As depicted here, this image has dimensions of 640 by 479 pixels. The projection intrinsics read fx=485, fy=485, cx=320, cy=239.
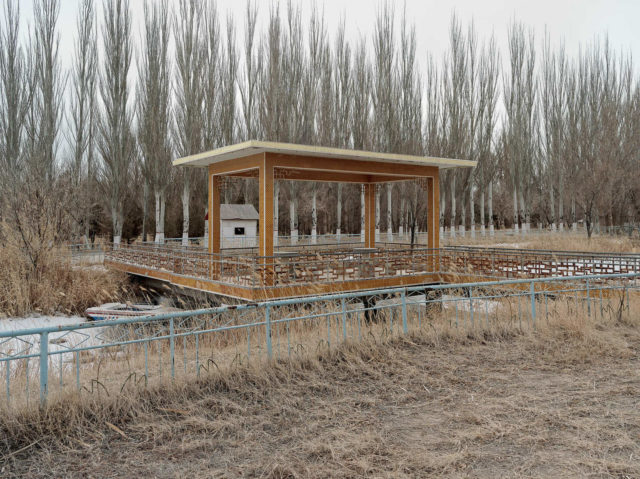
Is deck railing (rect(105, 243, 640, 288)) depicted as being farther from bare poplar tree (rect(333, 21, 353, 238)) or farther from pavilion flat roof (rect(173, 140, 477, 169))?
bare poplar tree (rect(333, 21, 353, 238))

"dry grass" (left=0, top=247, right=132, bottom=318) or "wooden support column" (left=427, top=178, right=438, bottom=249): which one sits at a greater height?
"wooden support column" (left=427, top=178, right=438, bottom=249)

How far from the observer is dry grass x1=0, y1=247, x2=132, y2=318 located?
12.7 m

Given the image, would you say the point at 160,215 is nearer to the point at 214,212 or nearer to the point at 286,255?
the point at 214,212

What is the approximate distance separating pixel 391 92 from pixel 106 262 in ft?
59.5

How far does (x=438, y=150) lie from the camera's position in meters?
29.1

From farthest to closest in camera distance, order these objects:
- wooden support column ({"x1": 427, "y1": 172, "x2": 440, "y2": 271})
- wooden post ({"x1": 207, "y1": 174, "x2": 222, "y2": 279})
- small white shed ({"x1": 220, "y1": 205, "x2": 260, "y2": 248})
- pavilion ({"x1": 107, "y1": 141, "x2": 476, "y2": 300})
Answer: small white shed ({"x1": 220, "y1": 205, "x2": 260, "y2": 248}), wooden support column ({"x1": 427, "y1": 172, "x2": 440, "y2": 271}), wooden post ({"x1": 207, "y1": 174, "x2": 222, "y2": 279}), pavilion ({"x1": 107, "y1": 141, "x2": 476, "y2": 300})

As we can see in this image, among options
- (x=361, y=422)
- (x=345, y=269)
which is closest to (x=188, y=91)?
(x=345, y=269)

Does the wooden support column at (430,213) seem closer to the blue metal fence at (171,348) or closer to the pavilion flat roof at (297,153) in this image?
the pavilion flat roof at (297,153)

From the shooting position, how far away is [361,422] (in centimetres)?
427

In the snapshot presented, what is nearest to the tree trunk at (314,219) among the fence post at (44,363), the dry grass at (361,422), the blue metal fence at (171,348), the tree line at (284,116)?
the tree line at (284,116)

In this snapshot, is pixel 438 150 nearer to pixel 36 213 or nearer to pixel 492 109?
pixel 492 109

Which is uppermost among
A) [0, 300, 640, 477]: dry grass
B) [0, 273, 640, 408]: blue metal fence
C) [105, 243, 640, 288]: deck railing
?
[105, 243, 640, 288]: deck railing

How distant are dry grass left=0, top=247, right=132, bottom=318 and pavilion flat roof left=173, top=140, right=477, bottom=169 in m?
4.78

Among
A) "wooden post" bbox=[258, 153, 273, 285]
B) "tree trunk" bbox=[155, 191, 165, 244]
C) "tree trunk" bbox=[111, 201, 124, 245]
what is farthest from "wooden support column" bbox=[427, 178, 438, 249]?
"tree trunk" bbox=[111, 201, 124, 245]
